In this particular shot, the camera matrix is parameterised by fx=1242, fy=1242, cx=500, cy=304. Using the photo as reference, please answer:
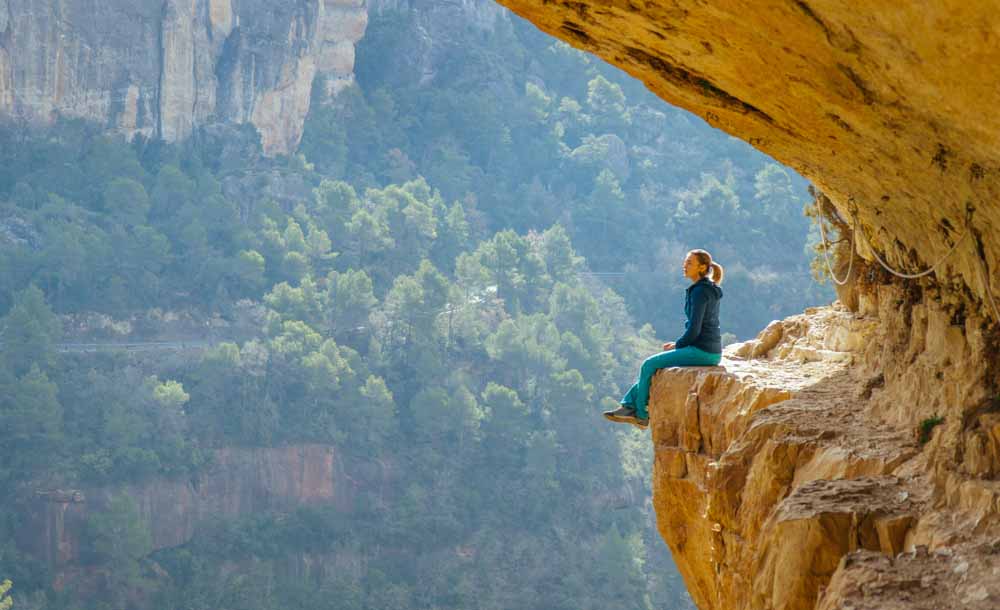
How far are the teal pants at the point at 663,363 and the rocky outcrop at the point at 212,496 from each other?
30054mm

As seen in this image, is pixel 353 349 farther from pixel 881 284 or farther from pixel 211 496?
pixel 881 284

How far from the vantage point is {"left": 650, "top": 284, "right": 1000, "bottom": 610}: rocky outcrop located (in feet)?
8.59

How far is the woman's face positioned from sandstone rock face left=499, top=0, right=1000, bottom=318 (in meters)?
1.63

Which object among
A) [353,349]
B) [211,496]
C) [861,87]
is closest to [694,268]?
[861,87]

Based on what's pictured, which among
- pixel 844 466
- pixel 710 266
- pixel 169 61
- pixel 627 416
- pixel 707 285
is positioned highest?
pixel 169 61

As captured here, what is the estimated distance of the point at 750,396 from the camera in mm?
4992

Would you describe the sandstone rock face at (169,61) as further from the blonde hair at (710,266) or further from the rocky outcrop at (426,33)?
the blonde hair at (710,266)

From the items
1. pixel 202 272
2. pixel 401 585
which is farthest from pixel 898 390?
pixel 202 272

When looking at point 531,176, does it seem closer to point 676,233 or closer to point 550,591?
point 676,233

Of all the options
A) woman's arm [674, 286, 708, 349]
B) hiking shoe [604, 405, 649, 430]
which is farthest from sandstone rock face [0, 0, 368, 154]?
woman's arm [674, 286, 708, 349]

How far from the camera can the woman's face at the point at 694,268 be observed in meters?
5.70

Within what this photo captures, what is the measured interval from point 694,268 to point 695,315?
0.23m

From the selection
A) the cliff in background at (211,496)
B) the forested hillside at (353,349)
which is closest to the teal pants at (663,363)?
the forested hillside at (353,349)

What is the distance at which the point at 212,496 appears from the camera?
124 feet
